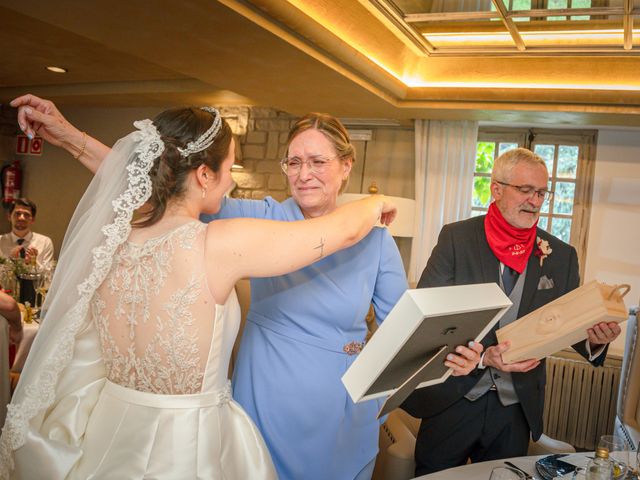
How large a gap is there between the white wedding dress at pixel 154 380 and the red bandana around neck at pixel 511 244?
124 centimetres

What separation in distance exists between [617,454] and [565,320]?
1.30 feet

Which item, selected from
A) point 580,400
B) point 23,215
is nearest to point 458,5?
point 580,400

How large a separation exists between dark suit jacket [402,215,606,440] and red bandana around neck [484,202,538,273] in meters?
0.03

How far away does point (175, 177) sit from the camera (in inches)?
58.0

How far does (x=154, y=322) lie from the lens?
140cm

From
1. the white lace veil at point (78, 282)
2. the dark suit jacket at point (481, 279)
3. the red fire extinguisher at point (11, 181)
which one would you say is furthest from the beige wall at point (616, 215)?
the red fire extinguisher at point (11, 181)

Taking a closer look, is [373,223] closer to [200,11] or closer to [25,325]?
[200,11]

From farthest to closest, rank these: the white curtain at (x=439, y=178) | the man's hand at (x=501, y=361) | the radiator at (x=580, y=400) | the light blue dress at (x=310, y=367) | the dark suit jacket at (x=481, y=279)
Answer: the white curtain at (x=439, y=178)
the radiator at (x=580, y=400)
the dark suit jacket at (x=481, y=279)
the man's hand at (x=501, y=361)
the light blue dress at (x=310, y=367)

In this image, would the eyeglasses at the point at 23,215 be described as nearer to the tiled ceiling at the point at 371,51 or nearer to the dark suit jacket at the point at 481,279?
the tiled ceiling at the point at 371,51

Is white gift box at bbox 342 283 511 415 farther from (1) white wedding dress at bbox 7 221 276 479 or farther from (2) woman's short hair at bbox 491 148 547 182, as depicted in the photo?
(2) woman's short hair at bbox 491 148 547 182

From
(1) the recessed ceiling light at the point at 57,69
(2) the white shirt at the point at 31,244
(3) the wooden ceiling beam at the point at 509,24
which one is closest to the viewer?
(3) the wooden ceiling beam at the point at 509,24

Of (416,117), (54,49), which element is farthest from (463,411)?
(54,49)

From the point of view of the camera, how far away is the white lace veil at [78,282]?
1.45 meters

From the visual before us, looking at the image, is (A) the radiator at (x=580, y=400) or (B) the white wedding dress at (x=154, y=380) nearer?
(B) the white wedding dress at (x=154, y=380)
